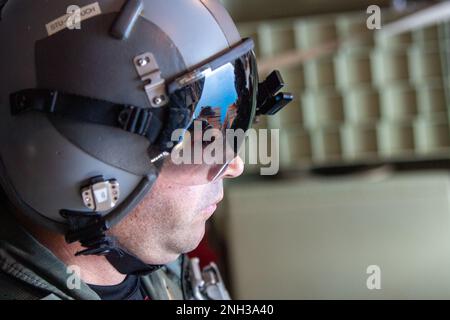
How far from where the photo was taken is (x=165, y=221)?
971 mm

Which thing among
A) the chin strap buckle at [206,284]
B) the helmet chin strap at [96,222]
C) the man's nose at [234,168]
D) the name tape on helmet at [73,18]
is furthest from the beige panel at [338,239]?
the name tape on helmet at [73,18]

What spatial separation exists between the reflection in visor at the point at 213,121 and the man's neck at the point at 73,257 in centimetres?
19

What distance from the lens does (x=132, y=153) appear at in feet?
2.90

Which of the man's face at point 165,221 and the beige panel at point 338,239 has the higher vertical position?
the man's face at point 165,221

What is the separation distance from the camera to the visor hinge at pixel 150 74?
0.86 meters

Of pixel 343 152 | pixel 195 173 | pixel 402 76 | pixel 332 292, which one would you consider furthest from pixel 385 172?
pixel 195 173

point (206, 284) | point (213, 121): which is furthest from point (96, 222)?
point (206, 284)

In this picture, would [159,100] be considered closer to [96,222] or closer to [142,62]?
[142,62]

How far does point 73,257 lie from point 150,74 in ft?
1.05

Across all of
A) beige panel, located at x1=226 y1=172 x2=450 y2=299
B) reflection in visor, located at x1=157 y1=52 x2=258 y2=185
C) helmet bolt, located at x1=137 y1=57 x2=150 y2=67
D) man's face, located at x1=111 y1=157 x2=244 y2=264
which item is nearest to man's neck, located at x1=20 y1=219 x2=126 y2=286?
man's face, located at x1=111 y1=157 x2=244 y2=264

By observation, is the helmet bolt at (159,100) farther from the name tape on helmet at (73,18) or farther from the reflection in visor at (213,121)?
the name tape on helmet at (73,18)

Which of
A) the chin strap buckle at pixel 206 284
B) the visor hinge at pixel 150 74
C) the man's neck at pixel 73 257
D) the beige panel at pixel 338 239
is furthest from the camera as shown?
the beige panel at pixel 338 239

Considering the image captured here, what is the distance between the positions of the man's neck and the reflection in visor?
7.6 inches

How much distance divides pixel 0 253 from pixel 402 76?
320 centimetres
